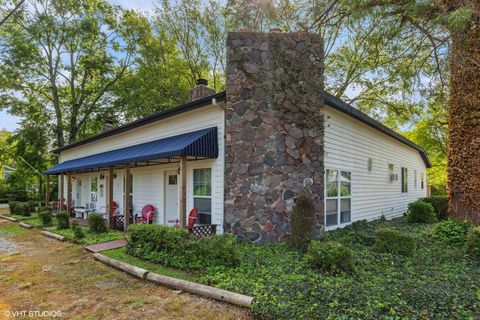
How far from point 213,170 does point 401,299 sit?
17.8 feet

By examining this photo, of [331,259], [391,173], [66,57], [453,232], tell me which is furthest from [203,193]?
[66,57]

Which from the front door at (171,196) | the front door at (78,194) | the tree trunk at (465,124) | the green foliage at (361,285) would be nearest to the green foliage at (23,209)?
the front door at (78,194)

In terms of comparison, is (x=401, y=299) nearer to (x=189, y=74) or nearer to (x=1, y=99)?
(x=189, y=74)

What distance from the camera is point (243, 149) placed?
24.3 ft

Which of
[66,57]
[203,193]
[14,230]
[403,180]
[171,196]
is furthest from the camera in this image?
[66,57]

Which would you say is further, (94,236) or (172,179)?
(172,179)

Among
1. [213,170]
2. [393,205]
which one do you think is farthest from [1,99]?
[393,205]

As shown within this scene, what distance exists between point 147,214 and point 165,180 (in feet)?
4.64

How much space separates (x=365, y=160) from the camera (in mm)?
11305

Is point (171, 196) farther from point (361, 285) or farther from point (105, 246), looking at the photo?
point (361, 285)

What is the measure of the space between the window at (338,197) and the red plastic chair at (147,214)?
6115mm

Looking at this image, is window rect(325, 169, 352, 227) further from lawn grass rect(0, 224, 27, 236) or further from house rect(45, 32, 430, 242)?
lawn grass rect(0, 224, 27, 236)

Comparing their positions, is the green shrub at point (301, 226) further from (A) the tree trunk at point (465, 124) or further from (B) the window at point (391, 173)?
(B) the window at point (391, 173)

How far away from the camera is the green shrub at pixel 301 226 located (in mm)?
6449
